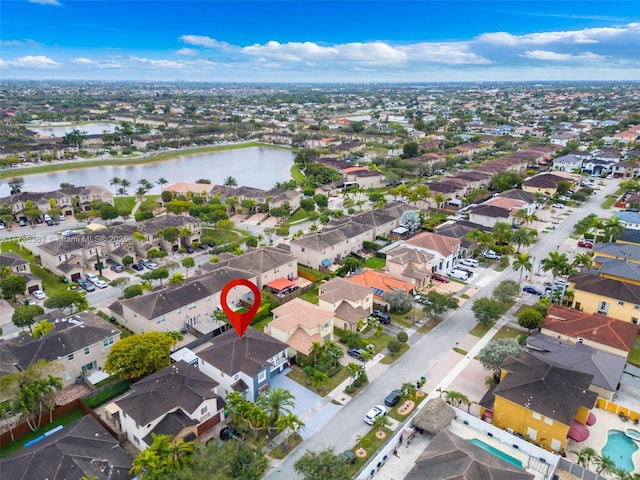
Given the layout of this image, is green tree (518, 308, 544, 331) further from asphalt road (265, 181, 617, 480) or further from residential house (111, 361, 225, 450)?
residential house (111, 361, 225, 450)

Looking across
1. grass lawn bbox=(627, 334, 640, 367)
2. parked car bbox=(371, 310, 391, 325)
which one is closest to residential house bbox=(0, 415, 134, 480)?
parked car bbox=(371, 310, 391, 325)

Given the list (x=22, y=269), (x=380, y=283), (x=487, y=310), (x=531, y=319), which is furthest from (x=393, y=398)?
(x=22, y=269)

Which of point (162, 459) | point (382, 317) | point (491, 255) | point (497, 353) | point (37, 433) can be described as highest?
point (497, 353)

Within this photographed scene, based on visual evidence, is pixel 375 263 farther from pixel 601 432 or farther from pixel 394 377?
pixel 601 432

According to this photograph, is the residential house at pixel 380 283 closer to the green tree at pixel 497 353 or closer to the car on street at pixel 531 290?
the car on street at pixel 531 290

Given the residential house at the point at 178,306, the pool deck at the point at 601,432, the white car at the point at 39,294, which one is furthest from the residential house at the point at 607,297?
the white car at the point at 39,294
